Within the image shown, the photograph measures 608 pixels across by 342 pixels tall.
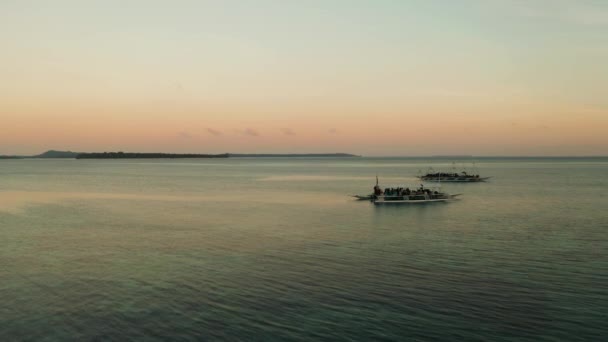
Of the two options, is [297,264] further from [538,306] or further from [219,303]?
[538,306]

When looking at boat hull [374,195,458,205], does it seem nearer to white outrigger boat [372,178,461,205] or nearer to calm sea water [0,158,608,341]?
white outrigger boat [372,178,461,205]

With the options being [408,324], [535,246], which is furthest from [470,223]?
[408,324]

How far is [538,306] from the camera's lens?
60.5ft

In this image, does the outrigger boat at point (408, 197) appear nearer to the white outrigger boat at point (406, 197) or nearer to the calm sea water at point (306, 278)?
the white outrigger boat at point (406, 197)

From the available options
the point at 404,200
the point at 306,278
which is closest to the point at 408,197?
the point at 404,200

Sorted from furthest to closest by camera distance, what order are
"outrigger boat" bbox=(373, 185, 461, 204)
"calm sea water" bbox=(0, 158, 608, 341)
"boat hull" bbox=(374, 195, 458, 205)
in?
"outrigger boat" bbox=(373, 185, 461, 204), "boat hull" bbox=(374, 195, 458, 205), "calm sea water" bbox=(0, 158, 608, 341)

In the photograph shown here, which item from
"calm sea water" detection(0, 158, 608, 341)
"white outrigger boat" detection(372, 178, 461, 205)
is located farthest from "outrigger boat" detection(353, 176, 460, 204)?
"calm sea water" detection(0, 158, 608, 341)

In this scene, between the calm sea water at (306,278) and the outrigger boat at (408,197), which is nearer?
the calm sea water at (306,278)

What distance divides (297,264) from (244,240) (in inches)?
336

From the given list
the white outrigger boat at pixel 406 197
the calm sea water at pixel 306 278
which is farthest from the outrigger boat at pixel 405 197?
the calm sea water at pixel 306 278

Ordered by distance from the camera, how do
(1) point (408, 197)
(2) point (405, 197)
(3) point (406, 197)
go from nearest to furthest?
(2) point (405, 197), (3) point (406, 197), (1) point (408, 197)

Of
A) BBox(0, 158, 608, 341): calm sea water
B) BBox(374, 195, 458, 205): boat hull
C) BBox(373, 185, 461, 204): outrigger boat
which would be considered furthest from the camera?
BBox(373, 185, 461, 204): outrigger boat

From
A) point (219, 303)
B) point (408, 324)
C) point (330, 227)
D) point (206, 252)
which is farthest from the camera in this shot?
point (330, 227)

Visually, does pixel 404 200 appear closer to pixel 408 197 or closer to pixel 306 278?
pixel 408 197
